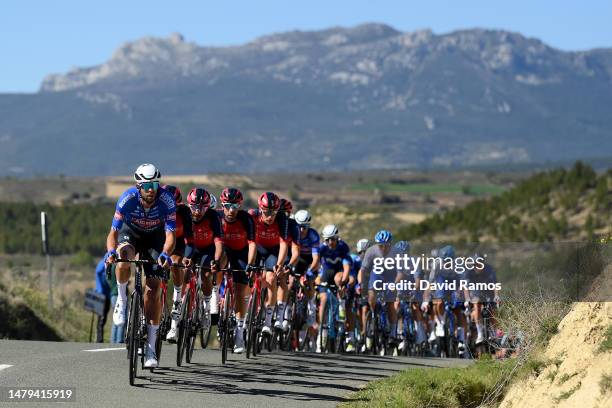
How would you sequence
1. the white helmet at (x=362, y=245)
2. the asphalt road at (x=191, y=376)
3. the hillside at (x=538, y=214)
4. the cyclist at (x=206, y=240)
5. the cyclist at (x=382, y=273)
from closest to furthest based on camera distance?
the asphalt road at (x=191, y=376) < the cyclist at (x=206, y=240) < the cyclist at (x=382, y=273) < the white helmet at (x=362, y=245) < the hillside at (x=538, y=214)

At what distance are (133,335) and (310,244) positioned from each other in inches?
349

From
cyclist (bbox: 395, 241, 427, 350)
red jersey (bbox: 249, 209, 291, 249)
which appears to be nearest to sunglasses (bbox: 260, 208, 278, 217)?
red jersey (bbox: 249, 209, 291, 249)

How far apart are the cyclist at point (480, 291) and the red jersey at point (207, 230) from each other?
15.9ft

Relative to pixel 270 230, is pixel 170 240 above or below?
below

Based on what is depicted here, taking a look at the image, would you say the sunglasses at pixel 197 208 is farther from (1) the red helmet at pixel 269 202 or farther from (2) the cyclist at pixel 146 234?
(2) the cyclist at pixel 146 234

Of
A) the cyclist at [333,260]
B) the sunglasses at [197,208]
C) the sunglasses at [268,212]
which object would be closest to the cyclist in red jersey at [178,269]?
the sunglasses at [197,208]

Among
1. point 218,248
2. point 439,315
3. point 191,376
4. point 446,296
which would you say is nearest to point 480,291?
point 446,296

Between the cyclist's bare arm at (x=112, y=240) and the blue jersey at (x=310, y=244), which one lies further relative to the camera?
the blue jersey at (x=310, y=244)

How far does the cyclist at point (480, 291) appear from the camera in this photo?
68.6ft

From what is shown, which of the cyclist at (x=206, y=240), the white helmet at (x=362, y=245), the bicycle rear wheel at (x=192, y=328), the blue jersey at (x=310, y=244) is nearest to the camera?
the bicycle rear wheel at (x=192, y=328)

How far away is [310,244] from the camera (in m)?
22.0

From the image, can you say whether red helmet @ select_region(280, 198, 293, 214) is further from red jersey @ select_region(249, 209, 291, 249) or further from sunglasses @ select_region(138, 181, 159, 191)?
sunglasses @ select_region(138, 181, 159, 191)

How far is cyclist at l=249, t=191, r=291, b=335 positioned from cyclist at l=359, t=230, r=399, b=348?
2.78 meters

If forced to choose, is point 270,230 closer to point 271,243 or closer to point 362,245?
point 271,243
